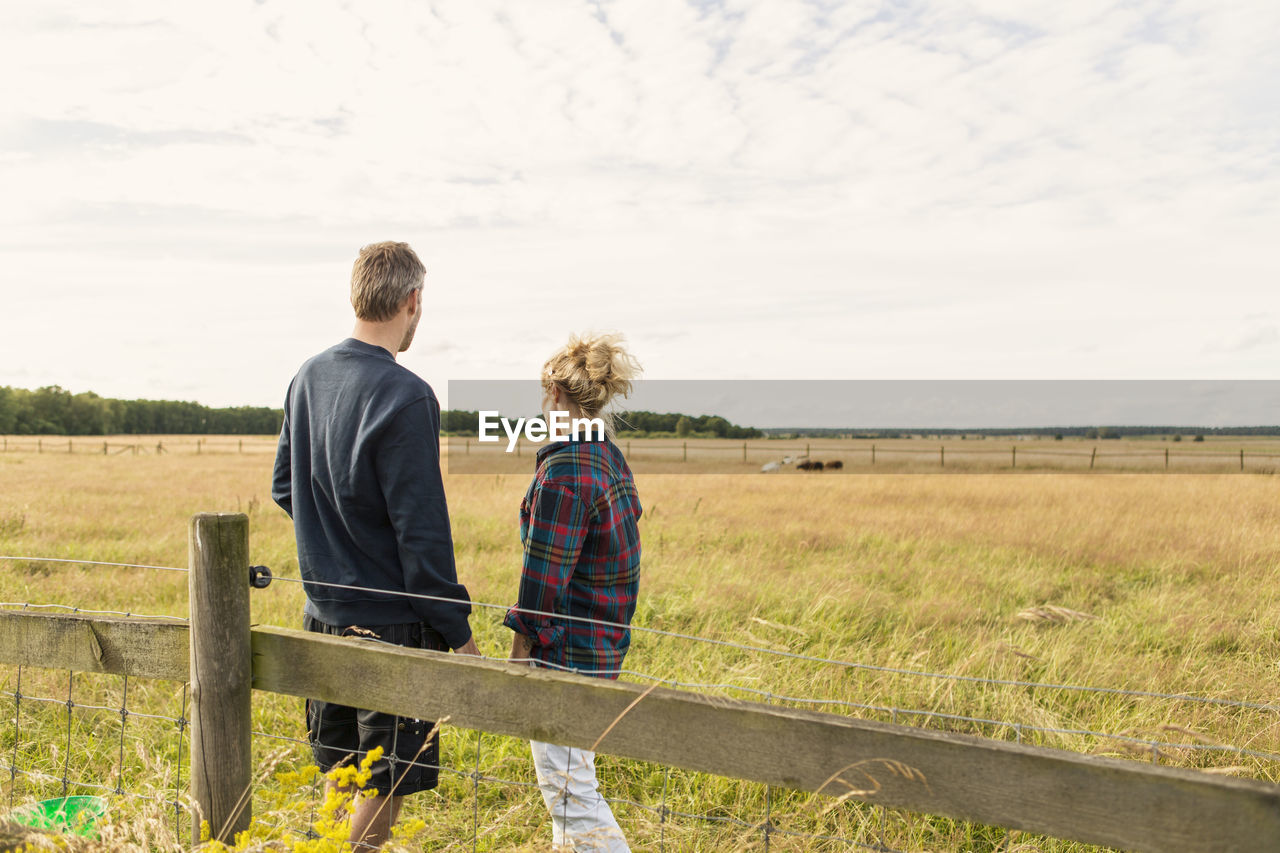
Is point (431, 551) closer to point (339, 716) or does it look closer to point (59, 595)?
point (339, 716)

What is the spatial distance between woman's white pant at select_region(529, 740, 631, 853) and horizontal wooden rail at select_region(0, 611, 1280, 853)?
59 centimetres

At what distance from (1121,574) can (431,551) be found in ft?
28.3

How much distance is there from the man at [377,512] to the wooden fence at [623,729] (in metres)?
0.28

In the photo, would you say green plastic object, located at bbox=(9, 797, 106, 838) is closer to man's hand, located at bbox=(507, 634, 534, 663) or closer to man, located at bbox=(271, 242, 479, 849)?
man, located at bbox=(271, 242, 479, 849)

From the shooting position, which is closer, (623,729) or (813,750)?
(813,750)

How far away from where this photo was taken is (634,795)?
364cm

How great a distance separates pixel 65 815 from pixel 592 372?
2.50 m

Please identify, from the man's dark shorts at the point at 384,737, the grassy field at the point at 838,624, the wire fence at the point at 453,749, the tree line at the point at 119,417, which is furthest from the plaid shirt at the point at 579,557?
the tree line at the point at 119,417

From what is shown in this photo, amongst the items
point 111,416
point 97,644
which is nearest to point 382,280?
point 97,644

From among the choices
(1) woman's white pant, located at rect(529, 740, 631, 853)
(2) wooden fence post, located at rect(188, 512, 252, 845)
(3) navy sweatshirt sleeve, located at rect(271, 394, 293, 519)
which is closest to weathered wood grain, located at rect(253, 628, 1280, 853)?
(2) wooden fence post, located at rect(188, 512, 252, 845)

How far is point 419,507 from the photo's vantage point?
87.8 inches

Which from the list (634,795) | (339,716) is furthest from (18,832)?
(634,795)

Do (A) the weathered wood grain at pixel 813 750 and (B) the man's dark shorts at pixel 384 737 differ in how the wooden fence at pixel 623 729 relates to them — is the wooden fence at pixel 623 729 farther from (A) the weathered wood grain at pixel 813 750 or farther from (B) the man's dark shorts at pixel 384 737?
(B) the man's dark shorts at pixel 384 737

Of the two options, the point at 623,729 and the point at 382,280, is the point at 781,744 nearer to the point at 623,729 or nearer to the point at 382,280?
the point at 623,729
